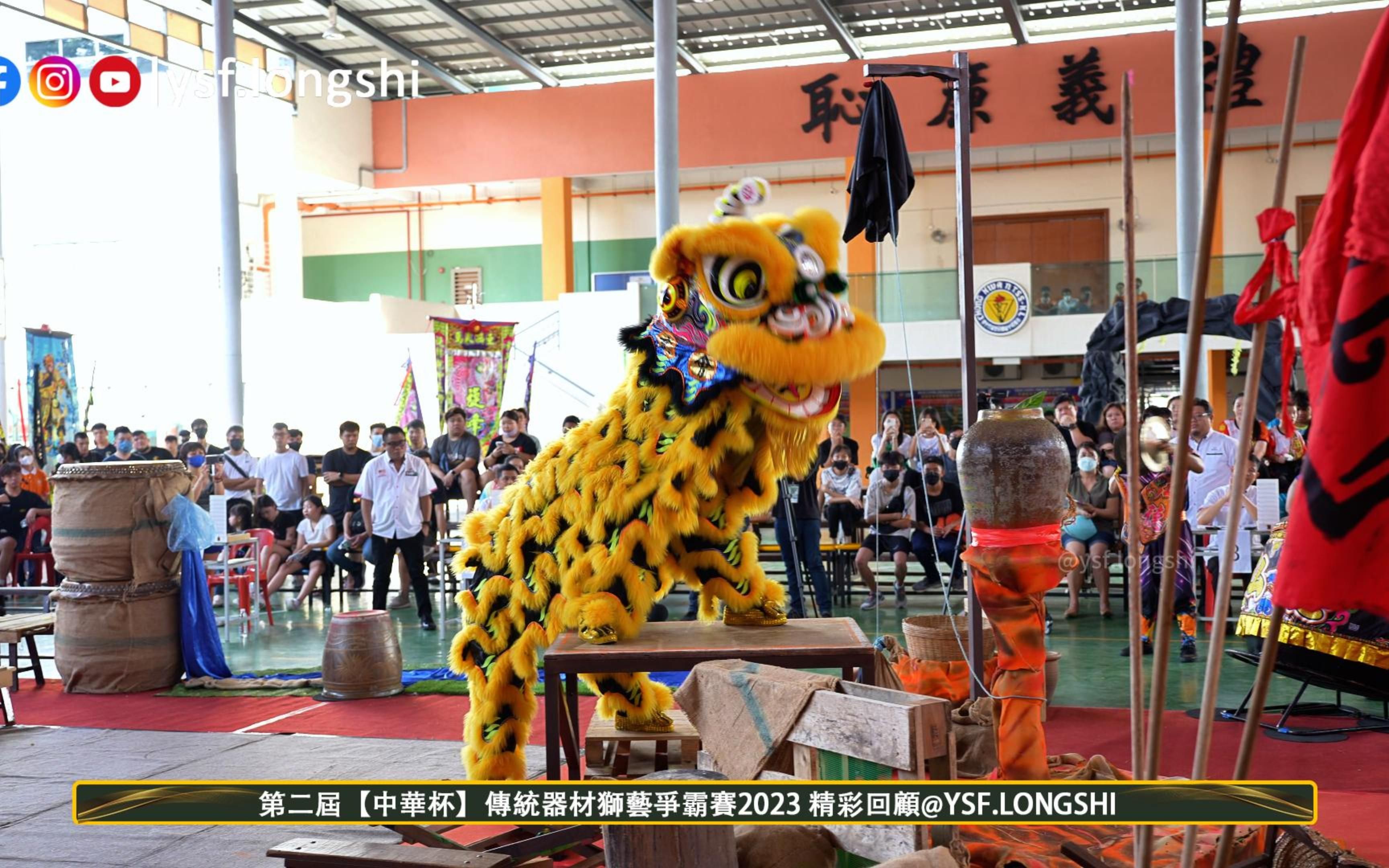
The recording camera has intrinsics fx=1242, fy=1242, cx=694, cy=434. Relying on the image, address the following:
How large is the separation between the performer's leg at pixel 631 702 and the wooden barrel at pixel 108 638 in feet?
10.9

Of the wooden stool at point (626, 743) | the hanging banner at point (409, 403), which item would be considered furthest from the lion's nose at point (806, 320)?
the hanging banner at point (409, 403)

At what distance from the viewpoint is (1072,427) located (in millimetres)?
8258

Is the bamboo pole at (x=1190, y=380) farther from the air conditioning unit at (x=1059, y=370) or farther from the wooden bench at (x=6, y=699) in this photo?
the air conditioning unit at (x=1059, y=370)

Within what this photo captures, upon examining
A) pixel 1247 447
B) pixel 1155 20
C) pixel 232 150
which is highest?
pixel 1155 20

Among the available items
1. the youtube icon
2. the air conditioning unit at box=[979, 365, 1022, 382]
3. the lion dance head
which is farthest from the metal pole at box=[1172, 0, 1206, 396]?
the youtube icon

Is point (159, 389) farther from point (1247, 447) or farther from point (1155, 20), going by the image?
point (1247, 447)

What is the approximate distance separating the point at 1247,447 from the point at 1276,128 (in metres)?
15.6

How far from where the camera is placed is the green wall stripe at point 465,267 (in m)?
19.6

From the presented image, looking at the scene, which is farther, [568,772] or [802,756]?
[568,772]

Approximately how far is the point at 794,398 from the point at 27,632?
14.8 feet

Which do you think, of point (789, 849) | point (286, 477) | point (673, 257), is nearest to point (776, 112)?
point (286, 477)

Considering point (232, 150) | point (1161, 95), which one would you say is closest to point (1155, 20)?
point (1161, 95)

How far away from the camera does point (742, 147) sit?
15789 mm

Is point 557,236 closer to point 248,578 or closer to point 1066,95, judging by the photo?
point 1066,95
